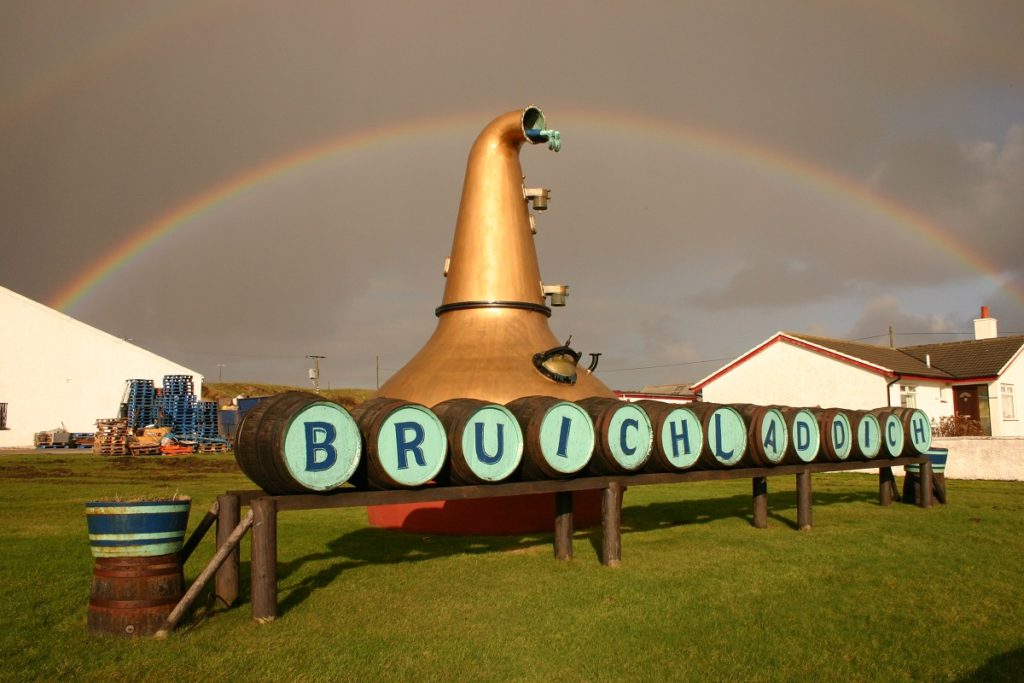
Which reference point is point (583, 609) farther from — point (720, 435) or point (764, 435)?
point (764, 435)

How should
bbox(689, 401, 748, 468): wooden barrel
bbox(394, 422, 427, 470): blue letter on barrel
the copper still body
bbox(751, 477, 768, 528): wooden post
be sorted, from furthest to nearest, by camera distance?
bbox(751, 477, 768, 528): wooden post → the copper still body → bbox(689, 401, 748, 468): wooden barrel → bbox(394, 422, 427, 470): blue letter on barrel

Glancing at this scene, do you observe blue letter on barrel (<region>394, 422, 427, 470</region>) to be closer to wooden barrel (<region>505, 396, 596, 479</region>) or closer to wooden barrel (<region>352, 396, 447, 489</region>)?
wooden barrel (<region>352, 396, 447, 489</region>)

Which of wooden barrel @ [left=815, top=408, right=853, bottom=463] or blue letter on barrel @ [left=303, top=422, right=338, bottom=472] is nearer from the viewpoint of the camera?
blue letter on barrel @ [left=303, top=422, right=338, bottom=472]

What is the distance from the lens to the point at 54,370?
49.7 meters

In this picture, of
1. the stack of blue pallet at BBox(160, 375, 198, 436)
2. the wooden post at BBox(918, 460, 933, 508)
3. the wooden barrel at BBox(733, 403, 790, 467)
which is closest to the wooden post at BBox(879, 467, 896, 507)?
the wooden post at BBox(918, 460, 933, 508)

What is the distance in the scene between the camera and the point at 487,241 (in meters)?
15.0

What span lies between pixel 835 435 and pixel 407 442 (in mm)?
9429

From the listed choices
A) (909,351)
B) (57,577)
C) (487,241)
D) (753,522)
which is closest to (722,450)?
(753,522)

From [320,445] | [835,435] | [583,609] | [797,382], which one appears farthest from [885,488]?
[797,382]

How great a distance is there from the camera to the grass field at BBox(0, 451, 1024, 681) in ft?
22.2

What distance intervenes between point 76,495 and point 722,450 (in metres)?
16.8

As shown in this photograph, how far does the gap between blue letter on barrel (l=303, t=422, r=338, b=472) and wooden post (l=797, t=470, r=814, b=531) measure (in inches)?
363

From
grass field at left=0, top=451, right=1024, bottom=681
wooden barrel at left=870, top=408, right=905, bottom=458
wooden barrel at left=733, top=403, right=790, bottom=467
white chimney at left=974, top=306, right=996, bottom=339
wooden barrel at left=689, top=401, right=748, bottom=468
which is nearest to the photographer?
grass field at left=0, top=451, right=1024, bottom=681

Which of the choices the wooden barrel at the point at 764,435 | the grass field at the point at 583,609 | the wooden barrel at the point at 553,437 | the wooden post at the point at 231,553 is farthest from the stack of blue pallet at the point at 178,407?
the wooden post at the point at 231,553
